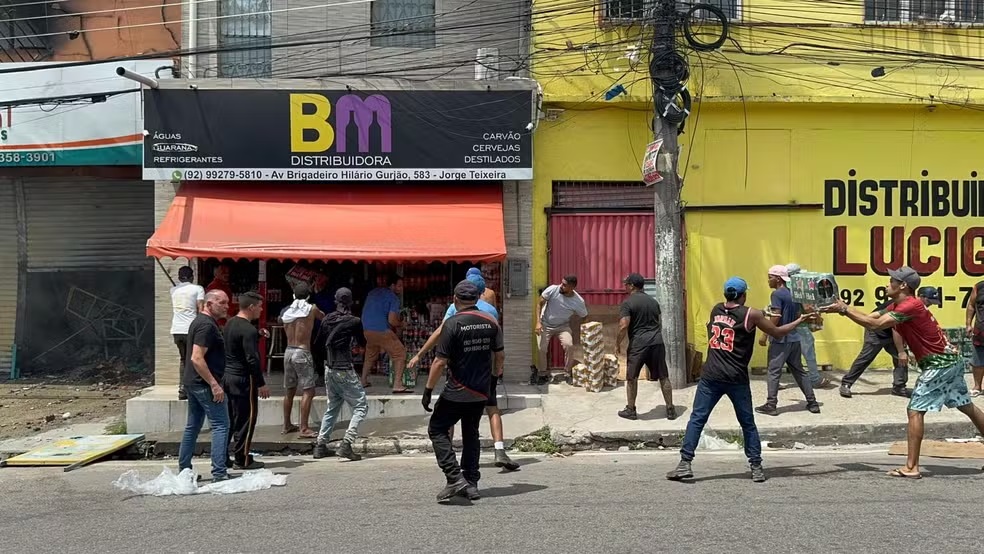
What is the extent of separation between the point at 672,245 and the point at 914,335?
3925 millimetres

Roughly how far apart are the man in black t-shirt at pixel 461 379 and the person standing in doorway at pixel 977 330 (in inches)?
278

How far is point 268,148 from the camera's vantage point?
36.8ft

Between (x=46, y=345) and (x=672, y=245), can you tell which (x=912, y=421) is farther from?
(x=46, y=345)

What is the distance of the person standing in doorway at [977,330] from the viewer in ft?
32.7

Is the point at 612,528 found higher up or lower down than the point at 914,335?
lower down

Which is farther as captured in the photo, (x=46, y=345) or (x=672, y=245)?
(x=46, y=345)

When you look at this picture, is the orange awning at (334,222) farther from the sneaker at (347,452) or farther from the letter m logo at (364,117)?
the sneaker at (347,452)

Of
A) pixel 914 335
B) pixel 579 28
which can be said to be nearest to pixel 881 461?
pixel 914 335

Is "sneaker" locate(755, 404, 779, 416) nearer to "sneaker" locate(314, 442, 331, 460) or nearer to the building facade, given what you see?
the building facade

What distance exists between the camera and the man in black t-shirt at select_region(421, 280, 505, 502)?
614 centimetres

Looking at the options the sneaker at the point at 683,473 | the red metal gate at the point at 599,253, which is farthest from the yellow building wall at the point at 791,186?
the sneaker at the point at 683,473

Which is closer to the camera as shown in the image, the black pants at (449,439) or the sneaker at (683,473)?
the black pants at (449,439)

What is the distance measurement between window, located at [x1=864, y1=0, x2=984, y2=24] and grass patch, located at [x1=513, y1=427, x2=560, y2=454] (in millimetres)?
8218

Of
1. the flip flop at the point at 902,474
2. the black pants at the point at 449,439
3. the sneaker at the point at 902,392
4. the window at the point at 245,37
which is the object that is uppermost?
the window at the point at 245,37
